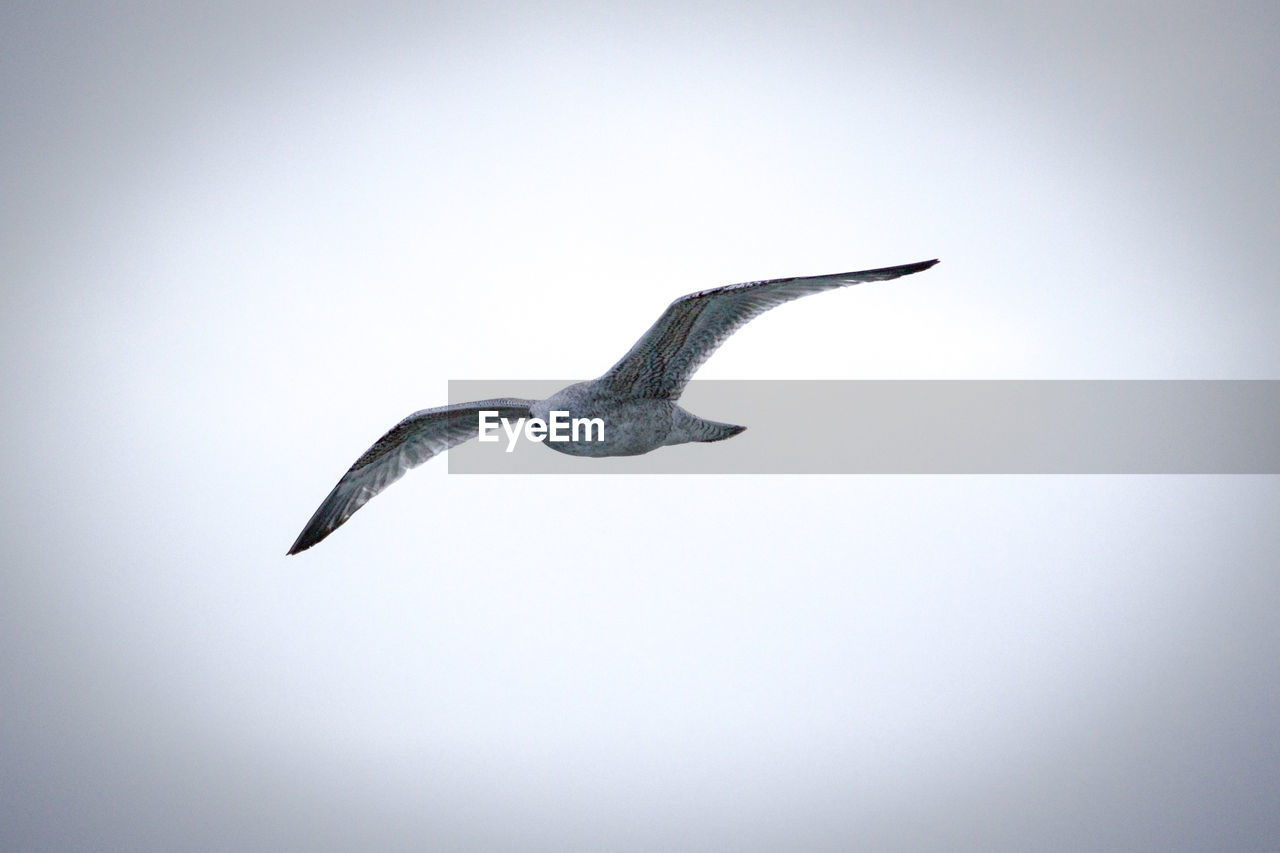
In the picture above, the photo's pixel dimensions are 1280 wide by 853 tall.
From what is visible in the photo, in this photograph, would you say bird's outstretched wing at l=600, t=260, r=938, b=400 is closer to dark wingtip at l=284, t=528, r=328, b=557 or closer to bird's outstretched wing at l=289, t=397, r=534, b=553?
bird's outstretched wing at l=289, t=397, r=534, b=553

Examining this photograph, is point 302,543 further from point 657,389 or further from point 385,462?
point 657,389

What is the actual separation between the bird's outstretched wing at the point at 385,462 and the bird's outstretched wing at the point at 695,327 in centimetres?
209

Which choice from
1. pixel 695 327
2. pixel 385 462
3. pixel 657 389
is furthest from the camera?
pixel 385 462

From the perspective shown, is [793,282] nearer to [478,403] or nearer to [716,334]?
[716,334]

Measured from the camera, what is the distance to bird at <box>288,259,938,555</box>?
7098 mm

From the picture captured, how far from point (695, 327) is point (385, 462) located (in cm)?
406

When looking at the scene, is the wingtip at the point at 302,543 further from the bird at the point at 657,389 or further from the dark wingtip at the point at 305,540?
the bird at the point at 657,389

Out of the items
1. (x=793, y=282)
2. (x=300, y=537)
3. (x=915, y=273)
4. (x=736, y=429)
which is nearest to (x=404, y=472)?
(x=300, y=537)

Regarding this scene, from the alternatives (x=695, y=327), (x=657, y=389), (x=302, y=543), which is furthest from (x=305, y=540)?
(x=695, y=327)

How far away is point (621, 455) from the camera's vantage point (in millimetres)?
8391

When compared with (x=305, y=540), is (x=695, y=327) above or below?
above

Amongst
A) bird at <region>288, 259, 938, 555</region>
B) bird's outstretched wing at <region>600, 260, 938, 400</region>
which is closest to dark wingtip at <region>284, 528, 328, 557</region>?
bird at <region>288, 259, 938, 555</region>

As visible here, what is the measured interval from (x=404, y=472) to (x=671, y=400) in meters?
3.38

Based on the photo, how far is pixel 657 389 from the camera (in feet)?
26.9
